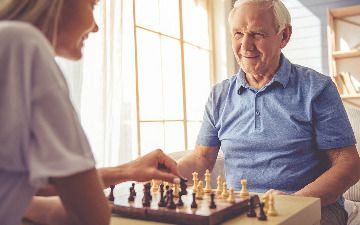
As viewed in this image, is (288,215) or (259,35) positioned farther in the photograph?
(259,35)

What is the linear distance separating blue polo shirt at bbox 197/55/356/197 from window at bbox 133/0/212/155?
1.11 m

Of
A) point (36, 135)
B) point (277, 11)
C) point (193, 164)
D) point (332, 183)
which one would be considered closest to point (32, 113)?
point (36, 135)

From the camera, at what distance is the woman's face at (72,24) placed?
2.52 feet

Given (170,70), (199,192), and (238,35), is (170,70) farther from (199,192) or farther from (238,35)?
(199,192)

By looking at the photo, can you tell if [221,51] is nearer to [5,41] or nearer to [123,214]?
[123,214]

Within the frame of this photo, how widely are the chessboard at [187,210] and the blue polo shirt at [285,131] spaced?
63 cm

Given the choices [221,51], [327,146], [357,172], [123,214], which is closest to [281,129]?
[327,146]

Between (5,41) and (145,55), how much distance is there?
99.2 inches

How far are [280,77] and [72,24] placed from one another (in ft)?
4.13

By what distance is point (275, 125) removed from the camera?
1803 mm

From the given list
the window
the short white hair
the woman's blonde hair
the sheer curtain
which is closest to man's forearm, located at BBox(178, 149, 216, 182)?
the sheer curtain

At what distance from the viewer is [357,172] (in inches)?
66.0

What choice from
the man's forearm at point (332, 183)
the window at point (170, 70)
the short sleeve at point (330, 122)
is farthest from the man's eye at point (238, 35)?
the window at point (170, 70)

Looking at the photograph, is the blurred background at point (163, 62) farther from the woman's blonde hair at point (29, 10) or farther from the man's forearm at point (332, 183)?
the woman's blonde hair at point (29, 10)
